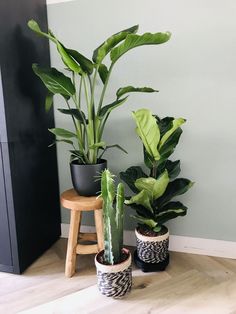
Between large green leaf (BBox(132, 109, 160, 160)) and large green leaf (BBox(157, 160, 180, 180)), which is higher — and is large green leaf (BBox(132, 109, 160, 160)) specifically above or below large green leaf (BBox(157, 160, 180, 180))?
above

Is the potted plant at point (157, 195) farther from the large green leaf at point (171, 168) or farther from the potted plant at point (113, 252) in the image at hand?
the potted plant at point (113, 252)

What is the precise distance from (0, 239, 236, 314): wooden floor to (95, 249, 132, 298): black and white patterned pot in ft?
0.15

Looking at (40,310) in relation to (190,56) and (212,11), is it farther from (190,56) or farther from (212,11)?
(212,11)

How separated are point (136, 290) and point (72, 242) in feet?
1.34

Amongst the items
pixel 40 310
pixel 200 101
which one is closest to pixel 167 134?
pixel 200 101

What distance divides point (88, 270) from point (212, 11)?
5.06 feet

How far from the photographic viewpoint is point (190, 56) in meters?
1.62

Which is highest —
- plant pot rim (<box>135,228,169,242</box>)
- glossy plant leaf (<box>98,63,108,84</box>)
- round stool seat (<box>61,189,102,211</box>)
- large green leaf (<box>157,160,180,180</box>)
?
glossy plant leaf (<box>98,63,108,84</box>)

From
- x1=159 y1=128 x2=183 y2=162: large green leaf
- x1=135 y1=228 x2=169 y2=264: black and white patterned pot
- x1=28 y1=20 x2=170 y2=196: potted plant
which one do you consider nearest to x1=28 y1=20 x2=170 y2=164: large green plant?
x1=28 y1=20 x2=170 y2=196: potted plant

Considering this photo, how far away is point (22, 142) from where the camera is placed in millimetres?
1588

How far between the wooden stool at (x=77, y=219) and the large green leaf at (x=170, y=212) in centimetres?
32

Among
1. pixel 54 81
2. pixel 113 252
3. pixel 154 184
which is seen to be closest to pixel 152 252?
pixel 113 252

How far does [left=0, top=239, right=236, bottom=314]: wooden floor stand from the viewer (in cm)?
135

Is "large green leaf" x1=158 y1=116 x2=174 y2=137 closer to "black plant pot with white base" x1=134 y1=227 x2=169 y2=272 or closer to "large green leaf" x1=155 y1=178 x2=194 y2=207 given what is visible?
"large green leaf" x1=155 y1=178 x2=194 y2=207
